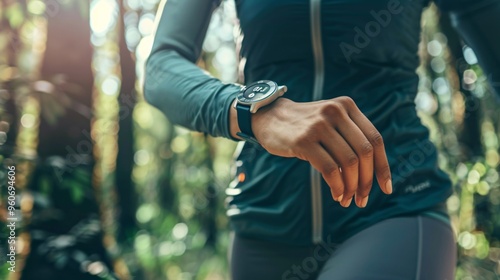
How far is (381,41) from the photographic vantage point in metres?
1.20

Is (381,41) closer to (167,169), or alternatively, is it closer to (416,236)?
(416,236)

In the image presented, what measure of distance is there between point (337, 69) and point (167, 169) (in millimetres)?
4056

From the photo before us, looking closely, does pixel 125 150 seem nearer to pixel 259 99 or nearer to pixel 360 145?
pixel 259 99

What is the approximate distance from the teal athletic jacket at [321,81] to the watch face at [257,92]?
131mm

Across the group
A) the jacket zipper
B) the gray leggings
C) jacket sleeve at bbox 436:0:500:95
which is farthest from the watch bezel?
jacket sleeve at bbox 436:0:500:95

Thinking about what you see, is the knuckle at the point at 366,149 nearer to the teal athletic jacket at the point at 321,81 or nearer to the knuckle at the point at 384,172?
the knuckle at the point at 384,172

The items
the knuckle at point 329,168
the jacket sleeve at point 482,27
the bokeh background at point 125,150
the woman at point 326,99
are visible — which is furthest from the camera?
the bokeh background at point 125,150

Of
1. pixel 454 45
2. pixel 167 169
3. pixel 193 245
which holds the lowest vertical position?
pixel 193 245

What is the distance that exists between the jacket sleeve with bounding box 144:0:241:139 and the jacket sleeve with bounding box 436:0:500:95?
50 cm

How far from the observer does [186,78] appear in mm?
1129

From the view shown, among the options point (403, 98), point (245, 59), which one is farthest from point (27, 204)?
point (403, 98)

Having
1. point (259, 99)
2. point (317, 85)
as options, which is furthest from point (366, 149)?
point (317, 85)

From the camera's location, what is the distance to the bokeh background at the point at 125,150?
291 cm

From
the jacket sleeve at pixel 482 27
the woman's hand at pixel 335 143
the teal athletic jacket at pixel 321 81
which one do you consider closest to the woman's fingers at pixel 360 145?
the woman's hand at pixel 335 143
